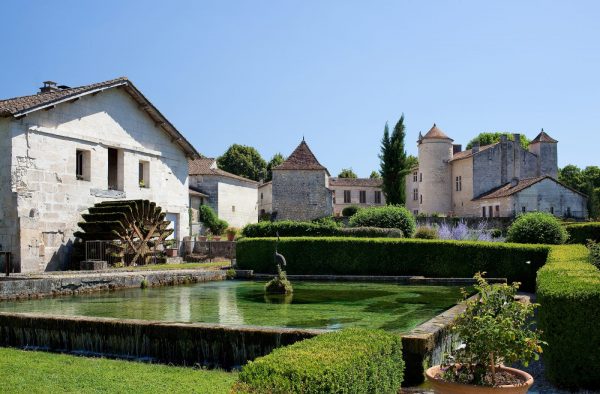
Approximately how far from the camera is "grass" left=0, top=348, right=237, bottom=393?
5.88 meters

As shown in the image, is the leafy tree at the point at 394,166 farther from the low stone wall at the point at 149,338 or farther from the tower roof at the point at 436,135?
the low stone wall at the point at 149,338

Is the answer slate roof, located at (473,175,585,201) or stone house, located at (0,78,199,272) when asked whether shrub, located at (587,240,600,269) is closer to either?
stone house, located at (0,78,199,272)

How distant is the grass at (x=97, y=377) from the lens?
19.3ft

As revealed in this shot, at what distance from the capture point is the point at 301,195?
48.4m

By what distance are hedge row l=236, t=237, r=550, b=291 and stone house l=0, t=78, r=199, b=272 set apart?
22.8 feet

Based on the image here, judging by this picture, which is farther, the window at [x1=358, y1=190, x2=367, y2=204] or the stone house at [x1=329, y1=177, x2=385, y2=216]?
the window at [x1=358, y1=190, x2=367, y2=204]

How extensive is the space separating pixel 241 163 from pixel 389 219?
2254 inches

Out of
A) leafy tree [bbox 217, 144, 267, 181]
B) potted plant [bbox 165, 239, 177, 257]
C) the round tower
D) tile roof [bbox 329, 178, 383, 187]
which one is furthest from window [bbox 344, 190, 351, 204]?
potted plant [bbox 165, 239, 177, 257]

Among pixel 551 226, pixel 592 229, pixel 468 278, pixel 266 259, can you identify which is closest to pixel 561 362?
pixel 468 278

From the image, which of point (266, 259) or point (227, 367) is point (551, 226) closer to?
point (266, 259)

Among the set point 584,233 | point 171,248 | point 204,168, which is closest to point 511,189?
point 204,168

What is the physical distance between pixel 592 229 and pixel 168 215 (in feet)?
63.6

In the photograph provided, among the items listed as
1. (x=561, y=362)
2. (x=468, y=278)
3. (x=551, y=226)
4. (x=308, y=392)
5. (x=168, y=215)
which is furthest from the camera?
(x=168, y=215)

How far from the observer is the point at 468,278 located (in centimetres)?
1814
